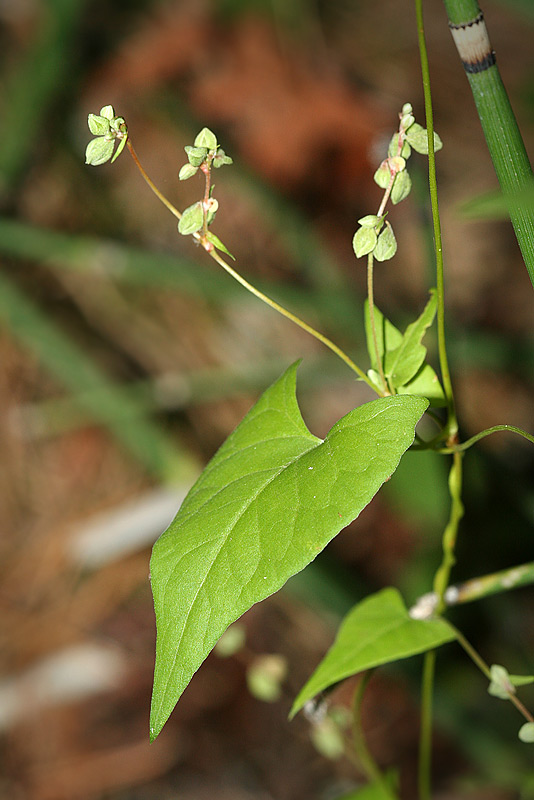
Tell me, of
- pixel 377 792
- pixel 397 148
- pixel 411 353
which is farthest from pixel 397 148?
pixel 377 792

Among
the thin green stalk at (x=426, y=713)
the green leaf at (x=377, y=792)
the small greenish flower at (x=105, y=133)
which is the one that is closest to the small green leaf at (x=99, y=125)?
the small greenish flower at (x=105, y=133)

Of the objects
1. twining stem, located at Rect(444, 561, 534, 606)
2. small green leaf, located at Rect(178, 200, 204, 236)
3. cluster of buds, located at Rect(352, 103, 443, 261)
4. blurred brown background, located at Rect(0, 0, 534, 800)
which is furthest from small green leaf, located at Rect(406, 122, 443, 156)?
blurred brown background, located at Rect(0, 0, 534, 800)

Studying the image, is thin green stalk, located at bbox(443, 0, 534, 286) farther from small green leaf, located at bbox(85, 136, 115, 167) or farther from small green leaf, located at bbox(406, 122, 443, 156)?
small green leaf, located at bbox(85, 136, 115, 167)

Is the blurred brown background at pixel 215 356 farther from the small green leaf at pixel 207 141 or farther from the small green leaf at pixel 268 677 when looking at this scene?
the small green leaf at pixel 207 141

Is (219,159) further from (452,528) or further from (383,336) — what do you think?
(452,528)

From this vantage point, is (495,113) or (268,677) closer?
(495,113)

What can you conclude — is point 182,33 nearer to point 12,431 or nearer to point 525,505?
point 12,431
